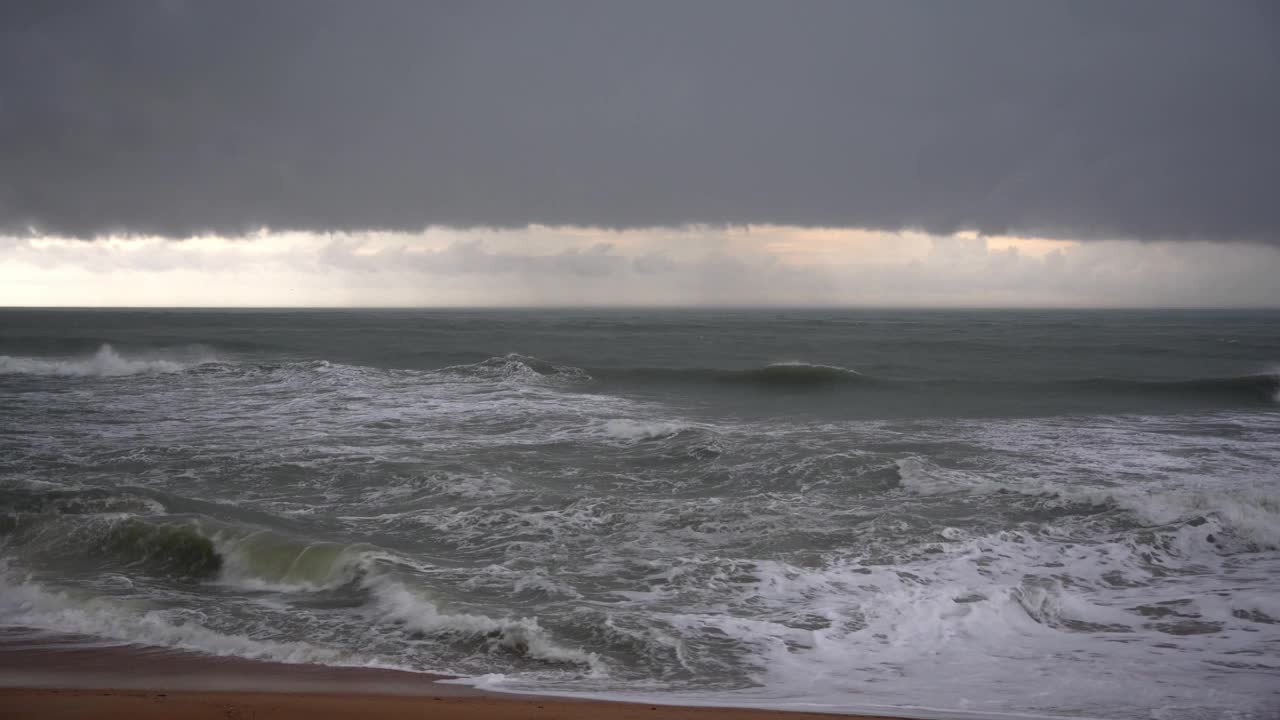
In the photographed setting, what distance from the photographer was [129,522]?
25.5 feet

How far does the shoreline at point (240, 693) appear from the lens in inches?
161

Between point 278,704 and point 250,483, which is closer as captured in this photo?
point 278,704

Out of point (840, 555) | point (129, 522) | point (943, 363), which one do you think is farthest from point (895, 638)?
point (943, 363)

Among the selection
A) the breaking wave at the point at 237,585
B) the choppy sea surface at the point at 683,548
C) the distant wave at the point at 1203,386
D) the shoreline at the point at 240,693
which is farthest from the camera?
the distant wave at the point at 1203,386

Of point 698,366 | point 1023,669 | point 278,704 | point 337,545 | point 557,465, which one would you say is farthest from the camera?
point 698,366

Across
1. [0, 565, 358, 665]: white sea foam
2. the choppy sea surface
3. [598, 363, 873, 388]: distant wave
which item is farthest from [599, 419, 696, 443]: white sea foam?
[598, 363, 873, 388]: distant wave

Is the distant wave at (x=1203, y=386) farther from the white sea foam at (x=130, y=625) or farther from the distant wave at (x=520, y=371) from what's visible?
the white sea foam at (x=130, y=625)

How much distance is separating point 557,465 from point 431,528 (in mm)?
3503

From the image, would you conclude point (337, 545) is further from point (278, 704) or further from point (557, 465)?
point (557, 465)

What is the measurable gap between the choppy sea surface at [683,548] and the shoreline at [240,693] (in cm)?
23

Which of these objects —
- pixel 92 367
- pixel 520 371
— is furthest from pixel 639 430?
pixel 92 367

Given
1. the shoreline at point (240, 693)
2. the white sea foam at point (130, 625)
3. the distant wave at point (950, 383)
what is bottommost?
the white sea foam at point (130, 625)

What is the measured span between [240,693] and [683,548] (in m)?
4.38

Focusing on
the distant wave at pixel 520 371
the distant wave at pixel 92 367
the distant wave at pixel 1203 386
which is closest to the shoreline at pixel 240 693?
the distant wave at pixel 520 371
